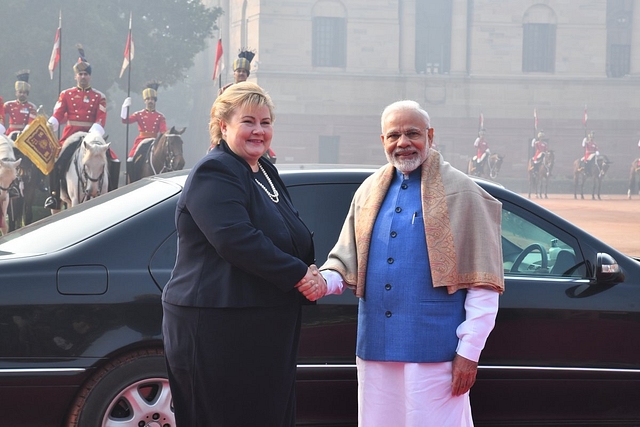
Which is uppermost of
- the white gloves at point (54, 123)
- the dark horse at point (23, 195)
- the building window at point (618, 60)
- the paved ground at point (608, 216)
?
the building window at point (618, 60)

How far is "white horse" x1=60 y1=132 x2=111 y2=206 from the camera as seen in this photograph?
460 inches

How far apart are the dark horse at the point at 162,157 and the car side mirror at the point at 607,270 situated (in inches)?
398

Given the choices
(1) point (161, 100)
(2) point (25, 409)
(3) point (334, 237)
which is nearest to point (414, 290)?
(3) point (334, 237)

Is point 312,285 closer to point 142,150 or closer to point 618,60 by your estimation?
point 142,150

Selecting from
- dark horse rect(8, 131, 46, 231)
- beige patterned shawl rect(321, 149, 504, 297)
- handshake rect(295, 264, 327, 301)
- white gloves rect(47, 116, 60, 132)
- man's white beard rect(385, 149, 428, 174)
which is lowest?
dark horse rect(8, 131, 46, 231)

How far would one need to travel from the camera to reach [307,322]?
405 centimetres

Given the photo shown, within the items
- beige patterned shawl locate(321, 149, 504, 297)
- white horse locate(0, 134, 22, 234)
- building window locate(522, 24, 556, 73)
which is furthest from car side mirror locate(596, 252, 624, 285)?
building window locate(522, 24, 556, 73)

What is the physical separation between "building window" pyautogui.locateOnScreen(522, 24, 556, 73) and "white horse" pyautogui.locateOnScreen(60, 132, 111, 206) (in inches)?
1629

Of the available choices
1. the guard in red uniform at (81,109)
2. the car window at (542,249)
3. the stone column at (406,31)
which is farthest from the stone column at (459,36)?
the car window at (542,249)

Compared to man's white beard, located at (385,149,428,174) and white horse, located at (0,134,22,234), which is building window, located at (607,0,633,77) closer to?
white horse, located at (0,134,22,234)

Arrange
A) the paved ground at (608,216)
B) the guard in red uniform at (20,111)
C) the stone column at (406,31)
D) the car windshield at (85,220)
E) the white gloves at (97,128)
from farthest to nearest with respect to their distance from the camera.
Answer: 1. the stone column at (406,31)
2. the paved ground at (608,216)
3. the guard in red uniform at (20,111)
4. the white gloves at (97,128)
5. the car windshield at (85,220)

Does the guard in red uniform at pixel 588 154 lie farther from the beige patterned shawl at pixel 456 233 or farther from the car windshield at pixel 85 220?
the beige patterned shawl at pixel 456 233

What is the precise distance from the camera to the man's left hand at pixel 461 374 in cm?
310

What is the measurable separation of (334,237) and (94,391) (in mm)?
1254
